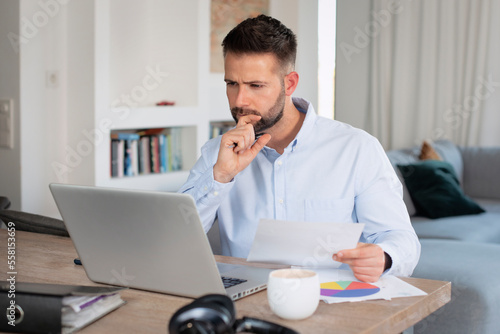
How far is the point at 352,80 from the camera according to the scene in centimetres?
564

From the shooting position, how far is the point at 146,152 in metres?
4.14

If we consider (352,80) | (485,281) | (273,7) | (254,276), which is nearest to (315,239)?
(254,276)

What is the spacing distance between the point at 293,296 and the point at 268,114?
0.79 metres

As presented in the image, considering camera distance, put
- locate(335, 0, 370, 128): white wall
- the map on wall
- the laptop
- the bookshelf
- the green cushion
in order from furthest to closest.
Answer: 1. locate(335, 0, 370, 128): white wall
2. the map on wall
3. the bookshelf
4. the green cushion
5. the laptop

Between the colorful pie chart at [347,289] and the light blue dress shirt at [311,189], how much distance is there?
33cm

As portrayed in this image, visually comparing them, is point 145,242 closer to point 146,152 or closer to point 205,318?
point 205,318

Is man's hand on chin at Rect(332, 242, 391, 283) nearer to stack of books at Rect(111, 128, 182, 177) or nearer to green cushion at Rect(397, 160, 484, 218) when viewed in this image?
green cushion at Rect(397, 160, 484, 218)

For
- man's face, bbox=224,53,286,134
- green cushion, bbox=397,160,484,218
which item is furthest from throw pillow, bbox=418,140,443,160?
man's face, bbox=224,53,286,134

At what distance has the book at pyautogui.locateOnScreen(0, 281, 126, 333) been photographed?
1040mm

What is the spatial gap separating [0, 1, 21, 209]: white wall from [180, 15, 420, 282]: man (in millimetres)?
2052

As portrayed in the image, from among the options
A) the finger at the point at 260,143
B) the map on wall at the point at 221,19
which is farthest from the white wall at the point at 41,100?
the finger at the point at 260,143

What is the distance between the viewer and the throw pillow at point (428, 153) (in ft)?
14.2

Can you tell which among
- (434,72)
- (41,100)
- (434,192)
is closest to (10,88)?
(41,100)

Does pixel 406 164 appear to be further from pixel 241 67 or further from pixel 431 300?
pixel 431 300
